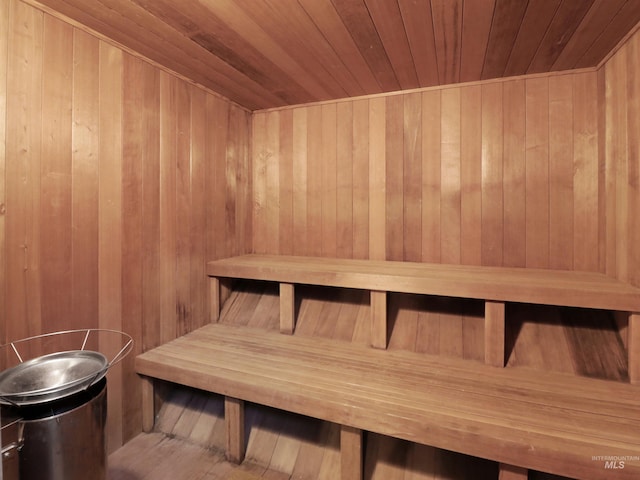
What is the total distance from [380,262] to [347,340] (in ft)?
1.96

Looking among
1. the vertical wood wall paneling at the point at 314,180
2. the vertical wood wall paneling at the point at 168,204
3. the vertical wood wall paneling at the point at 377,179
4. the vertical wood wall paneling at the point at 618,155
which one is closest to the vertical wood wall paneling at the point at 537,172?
the vertical wood wall paneling at the point at 618,155

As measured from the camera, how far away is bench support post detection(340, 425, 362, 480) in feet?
3.97

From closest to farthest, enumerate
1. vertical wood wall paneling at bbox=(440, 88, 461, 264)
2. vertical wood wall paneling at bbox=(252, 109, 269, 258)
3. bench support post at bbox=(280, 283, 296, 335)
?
1. bench support post at bbox=(280, 283, 296, 335)
2. vertical wood wall paneling at bbox=(440, 88, 461, 264)
3. vertical wood wall paneling at bbox=(252, 109, 269, 258)

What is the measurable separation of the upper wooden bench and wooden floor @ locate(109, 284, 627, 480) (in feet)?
0.41

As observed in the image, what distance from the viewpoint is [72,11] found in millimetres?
1219

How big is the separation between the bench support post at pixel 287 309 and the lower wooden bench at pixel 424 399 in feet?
0.46

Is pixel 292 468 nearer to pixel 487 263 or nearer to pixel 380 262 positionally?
pixel 380 262

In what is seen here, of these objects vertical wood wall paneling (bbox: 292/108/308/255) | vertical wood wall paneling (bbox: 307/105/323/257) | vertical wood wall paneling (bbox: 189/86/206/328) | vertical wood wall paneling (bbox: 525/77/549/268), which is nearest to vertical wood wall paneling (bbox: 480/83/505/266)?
vertical wood wall paneling (bbox: 525/77/549/268)

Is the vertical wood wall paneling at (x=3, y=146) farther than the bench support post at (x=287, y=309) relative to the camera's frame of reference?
No

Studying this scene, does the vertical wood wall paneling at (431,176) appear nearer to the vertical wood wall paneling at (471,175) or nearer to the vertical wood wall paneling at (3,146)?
the vertical wood wall paneling at (471,175)

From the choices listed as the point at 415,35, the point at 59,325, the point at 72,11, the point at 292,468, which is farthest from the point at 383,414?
the point at 72,11

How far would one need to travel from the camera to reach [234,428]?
4.69ft

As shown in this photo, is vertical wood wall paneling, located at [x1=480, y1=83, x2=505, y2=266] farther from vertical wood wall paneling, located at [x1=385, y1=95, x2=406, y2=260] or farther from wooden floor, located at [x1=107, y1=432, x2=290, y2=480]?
wooden floor, located at [x1=107, y1=432, x2=290, y2=480]

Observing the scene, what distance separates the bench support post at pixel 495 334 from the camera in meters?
1.39
